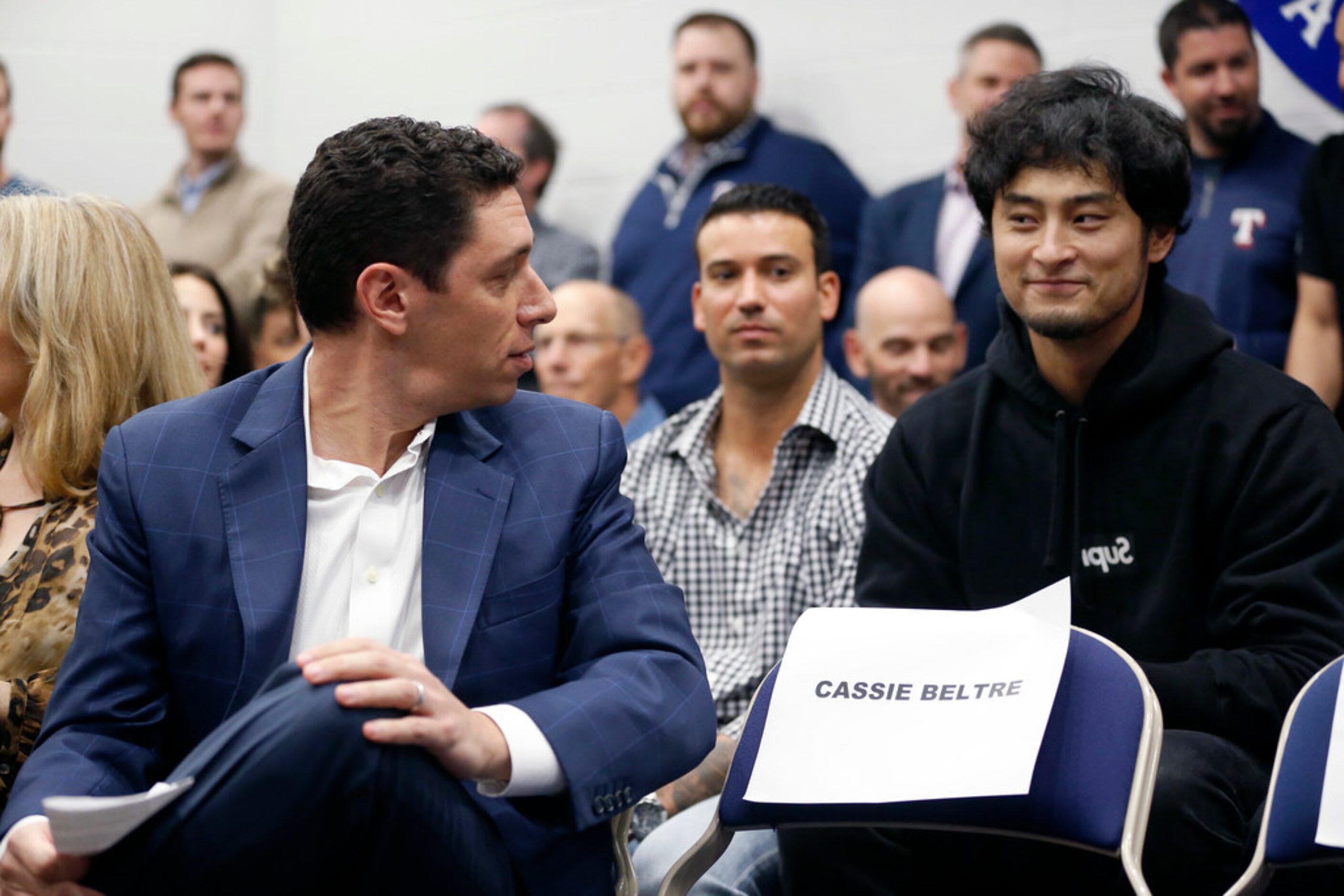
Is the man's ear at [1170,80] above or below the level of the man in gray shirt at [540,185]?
above

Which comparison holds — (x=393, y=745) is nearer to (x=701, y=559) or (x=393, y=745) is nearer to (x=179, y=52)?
(x=701, y=559)

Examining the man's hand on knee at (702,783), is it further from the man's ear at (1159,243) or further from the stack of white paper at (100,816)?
the stack of white paper at (100,816)

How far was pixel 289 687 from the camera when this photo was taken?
1479 mm

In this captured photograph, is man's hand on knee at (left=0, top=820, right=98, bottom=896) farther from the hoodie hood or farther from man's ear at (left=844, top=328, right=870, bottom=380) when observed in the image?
man's ear at (left=844, top=328, right=870, bottom=380)

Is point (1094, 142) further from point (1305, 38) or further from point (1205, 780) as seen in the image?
point (1305, 38)

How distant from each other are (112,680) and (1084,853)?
121 cm

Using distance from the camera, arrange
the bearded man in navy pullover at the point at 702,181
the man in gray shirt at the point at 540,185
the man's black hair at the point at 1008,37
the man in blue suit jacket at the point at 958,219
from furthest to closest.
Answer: the man in gray shirt at the point at 540,185 → the bearded man in navy pullover at the point at 702,181 → the man's black hair at the point at 1008,37 → the man in blue suit jacket at the point at 958,219

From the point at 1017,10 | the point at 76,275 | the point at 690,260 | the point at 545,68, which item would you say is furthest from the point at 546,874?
the point at 545,68

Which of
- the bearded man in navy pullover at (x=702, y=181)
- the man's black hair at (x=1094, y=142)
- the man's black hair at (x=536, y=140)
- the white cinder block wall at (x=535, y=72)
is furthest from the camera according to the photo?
the man's black hair at (x=536, y=140)

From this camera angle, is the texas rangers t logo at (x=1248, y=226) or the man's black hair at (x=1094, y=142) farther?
the texas rangers t logo at (x=1248, y=226)

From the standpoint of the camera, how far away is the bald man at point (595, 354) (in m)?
4.19

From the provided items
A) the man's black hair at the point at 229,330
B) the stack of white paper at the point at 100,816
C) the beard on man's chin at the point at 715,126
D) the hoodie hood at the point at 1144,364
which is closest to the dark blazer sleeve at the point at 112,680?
the stack of white paper at the point at 100,816

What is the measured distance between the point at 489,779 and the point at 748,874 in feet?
2.45

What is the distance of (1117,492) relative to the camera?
7.43 feet
